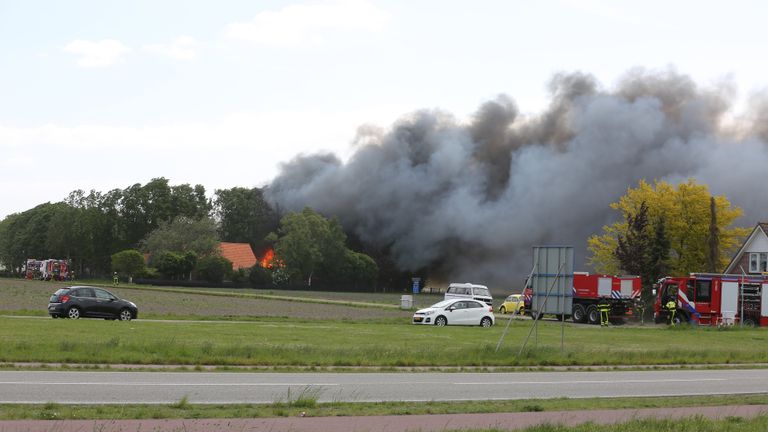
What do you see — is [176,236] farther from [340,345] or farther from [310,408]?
[310,408]

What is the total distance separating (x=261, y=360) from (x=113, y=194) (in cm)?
12894

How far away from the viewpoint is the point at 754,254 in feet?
232

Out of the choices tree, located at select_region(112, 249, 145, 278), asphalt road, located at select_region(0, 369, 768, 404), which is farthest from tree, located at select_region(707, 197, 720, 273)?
tree, located at select_region(112, 249, 145, 278)

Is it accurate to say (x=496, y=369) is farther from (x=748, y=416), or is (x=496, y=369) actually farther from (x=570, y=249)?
(x=748, y=416)

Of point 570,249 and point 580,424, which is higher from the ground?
point 570,249

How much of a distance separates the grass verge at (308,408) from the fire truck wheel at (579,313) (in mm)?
37617

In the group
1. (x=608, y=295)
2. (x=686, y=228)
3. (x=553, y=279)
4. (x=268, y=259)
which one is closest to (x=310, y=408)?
(x=553, y=279)

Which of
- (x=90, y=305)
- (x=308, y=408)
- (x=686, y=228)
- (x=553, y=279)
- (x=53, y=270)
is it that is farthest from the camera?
(x=53, y=270)

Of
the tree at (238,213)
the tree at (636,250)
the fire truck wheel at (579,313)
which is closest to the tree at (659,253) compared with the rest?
the tree at (636,250)

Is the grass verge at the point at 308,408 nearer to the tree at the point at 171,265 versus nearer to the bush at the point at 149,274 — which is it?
the tree at the point at 171,265

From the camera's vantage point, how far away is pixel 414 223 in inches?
4117

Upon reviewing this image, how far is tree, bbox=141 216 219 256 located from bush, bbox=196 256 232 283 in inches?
559

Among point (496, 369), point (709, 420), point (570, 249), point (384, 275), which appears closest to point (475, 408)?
point (709, 420)

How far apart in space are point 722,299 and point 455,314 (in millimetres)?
18370
